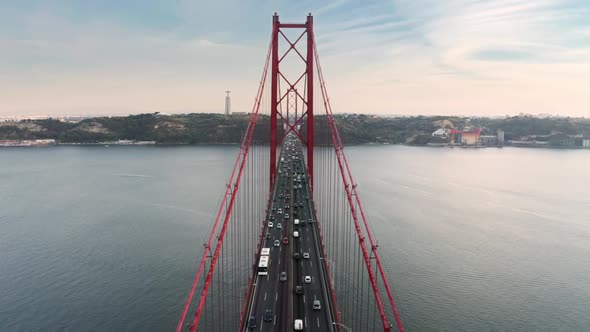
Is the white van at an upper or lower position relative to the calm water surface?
upper

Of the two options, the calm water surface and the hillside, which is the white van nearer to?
the calm water surface

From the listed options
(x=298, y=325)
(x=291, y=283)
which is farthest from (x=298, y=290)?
(x=298, y=325)

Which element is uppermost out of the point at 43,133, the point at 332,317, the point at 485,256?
the point at 43,133

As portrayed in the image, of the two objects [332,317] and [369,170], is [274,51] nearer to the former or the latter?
[332,317]

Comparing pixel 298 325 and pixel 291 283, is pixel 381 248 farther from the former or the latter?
pixel 298 325

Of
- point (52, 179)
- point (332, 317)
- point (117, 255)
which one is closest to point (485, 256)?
point (332, 317)

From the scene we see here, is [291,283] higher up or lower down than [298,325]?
higher up

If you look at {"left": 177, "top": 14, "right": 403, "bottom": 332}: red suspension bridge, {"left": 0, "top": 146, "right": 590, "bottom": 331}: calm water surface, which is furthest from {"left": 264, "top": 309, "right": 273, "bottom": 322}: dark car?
{"left": 0, "top": 146, "right": 590, "bottom": 331}: calm water surface

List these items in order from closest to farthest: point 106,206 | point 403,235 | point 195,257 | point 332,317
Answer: point 332,317, point 195,257, point 403,235, point 106,206
